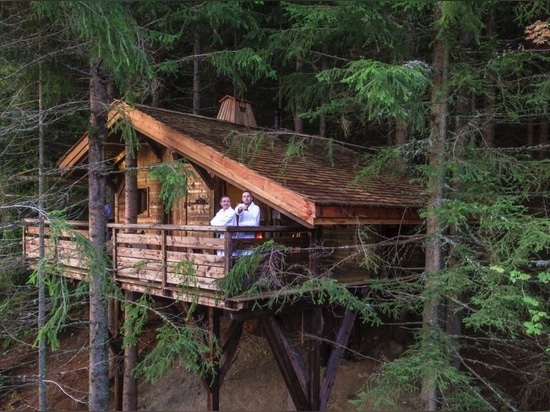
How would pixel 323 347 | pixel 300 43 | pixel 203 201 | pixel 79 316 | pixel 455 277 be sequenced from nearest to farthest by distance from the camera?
1. pixel 455 277
2. pixel 300 43
3. pixel 203 201
4. pixel 323 347
5. pixel 79 316

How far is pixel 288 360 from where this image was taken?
7.35 m

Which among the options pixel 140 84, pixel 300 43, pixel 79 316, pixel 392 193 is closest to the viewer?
pixel 300 43

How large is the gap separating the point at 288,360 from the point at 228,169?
338cm

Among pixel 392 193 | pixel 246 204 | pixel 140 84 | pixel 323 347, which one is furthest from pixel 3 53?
pixel 323 347

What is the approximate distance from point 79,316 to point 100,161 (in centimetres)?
1021

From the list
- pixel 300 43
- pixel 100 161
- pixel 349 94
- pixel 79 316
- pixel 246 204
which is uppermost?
pixel 300 43

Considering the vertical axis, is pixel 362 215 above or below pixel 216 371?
above

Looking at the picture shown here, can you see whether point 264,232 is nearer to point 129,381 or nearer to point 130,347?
point 130,347

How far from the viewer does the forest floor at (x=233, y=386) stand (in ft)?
32.4

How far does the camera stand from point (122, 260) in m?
7.84

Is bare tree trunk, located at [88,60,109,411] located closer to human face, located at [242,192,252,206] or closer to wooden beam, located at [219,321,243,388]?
wooden beam, located at [219,321,243,388]

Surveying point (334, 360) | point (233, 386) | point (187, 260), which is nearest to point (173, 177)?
point (187, 260)

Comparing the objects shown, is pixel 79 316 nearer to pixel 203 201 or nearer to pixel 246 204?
pixel 203 201

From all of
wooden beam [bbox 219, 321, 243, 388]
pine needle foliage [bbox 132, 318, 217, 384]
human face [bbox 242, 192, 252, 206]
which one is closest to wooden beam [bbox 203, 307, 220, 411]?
wooden beam [bbox 219, 321, 243, 388]
